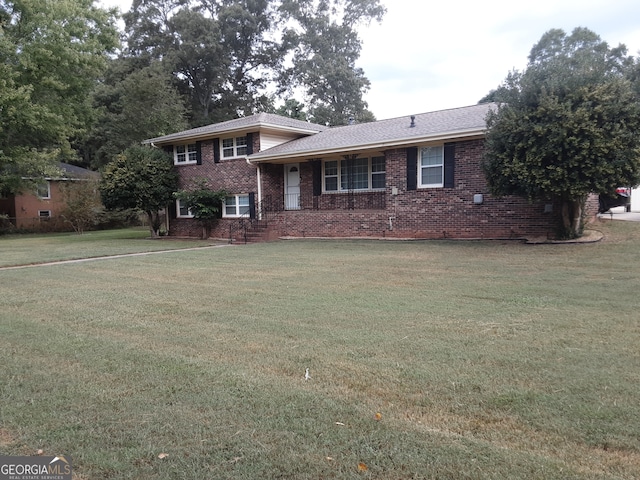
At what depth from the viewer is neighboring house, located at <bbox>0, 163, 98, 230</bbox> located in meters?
30.0

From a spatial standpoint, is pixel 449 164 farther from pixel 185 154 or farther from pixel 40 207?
pixel 40 207

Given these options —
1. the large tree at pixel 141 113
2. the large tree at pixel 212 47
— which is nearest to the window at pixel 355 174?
the large tree at pixel 141 113

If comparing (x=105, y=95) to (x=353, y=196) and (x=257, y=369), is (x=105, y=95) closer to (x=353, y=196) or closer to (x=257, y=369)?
(x=353, y=196)

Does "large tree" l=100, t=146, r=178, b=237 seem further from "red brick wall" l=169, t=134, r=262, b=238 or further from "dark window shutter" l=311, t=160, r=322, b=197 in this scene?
"dark window shutter" l=311, t=160, r=322, b=197

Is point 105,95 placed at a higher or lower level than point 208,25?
lower

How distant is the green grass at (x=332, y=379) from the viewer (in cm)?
261

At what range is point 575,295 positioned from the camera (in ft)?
20.9

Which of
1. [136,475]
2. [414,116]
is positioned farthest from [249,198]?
[136,475]

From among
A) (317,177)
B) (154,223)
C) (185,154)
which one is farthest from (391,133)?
(154,223)

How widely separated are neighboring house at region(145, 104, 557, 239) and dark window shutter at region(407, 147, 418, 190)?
0.03 m

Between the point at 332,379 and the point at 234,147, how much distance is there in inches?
Result: 711

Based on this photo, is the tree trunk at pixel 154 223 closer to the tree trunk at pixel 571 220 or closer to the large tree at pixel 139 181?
the large tree at pixel 139 181

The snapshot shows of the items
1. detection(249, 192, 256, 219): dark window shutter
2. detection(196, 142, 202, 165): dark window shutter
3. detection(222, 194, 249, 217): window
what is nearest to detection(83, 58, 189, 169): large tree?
detection(196, 142, 202, 165): dark window shutter

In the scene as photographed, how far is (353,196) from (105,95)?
2528 cm
